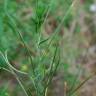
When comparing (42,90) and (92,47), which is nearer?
(42,90)

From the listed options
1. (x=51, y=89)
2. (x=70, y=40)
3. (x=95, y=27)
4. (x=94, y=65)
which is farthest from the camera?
(x=95, y=27)

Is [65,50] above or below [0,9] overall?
below

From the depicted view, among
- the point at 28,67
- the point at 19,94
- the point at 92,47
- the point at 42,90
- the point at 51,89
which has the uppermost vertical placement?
the point at 42,90

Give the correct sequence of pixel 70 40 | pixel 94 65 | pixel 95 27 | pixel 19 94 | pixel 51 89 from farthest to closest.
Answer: pixel 95 27 < pixel 94 65 < pixel 70 40 < pixel 51 89 < pixel 19 94

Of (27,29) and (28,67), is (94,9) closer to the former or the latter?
(27,29)

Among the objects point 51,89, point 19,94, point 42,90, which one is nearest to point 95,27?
point 51,89

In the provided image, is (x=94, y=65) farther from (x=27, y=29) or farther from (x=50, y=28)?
(x=27, y=29)

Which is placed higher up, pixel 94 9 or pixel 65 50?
pixel 65 50

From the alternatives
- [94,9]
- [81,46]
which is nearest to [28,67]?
[81,46]

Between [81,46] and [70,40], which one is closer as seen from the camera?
[70,40]
